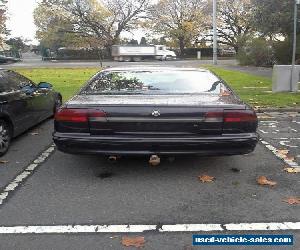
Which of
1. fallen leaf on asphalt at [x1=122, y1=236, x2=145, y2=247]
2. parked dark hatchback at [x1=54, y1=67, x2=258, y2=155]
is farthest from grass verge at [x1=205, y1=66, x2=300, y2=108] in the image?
fallen leaf on asphalt at [x1=122, y1=236, x2=145, y2=247]

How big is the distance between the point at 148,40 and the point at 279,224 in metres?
64.2

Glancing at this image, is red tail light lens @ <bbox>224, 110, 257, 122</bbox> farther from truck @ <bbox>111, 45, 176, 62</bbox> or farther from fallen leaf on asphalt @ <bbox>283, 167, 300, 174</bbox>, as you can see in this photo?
truck @ <bbox>111, 45, 176, 62</bbox>

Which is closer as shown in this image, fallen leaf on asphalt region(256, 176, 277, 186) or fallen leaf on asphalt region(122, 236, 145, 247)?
fallen leaf on asphalt region(122, 236, 145, 247)

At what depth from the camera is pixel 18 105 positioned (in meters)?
6.91

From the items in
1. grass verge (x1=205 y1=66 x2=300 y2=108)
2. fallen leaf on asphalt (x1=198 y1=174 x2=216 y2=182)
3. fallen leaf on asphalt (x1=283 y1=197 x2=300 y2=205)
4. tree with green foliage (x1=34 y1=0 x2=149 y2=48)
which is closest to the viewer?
fallen leaf on asphalt (x1=283 y1=197 x2=300 y2=205)

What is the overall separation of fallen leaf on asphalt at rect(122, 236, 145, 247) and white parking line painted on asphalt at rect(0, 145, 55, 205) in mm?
1585

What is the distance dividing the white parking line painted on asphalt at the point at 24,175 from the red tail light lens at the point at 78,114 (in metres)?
0.96

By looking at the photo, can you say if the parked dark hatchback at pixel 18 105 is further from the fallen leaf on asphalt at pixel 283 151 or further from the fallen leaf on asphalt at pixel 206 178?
the fallen leaf on asphalt at pixel 283 151

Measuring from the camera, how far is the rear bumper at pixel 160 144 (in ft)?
15.6

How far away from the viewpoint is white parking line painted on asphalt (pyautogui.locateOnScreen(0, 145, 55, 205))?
15.5 feet

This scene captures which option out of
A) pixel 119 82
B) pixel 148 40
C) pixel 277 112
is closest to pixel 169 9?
pixel 148 40

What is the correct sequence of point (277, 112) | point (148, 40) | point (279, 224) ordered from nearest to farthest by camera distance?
point (279, 224), point (277, 112), point (148, 40)

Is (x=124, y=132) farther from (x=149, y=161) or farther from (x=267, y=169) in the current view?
(x=267, y=169)

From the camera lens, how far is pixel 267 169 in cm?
554
